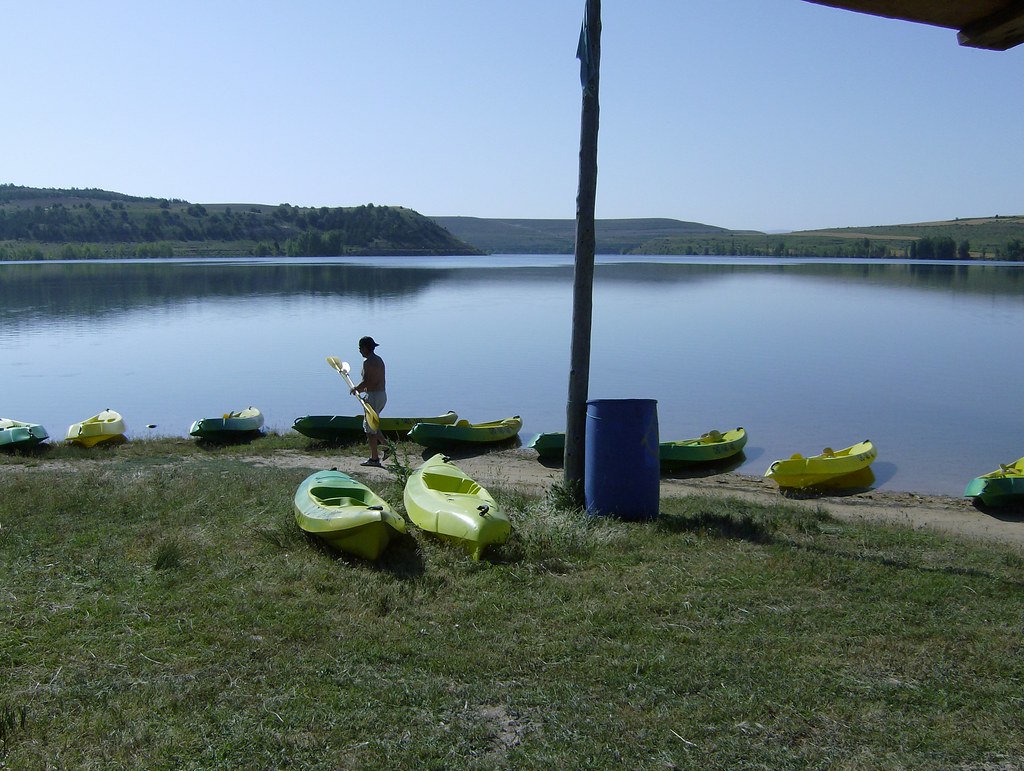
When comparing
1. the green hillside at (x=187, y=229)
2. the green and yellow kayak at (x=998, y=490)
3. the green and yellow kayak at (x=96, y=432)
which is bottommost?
the green and yellow kayak at (x=96, y=432)

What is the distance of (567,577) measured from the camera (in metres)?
6.07

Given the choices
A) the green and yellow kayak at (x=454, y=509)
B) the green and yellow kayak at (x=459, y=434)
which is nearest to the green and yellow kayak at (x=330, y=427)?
the green and yellow kayak at (x=459, y=434)

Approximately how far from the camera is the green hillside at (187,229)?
115938mm

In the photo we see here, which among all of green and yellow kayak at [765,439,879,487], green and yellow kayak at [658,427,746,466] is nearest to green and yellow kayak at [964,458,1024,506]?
green and yellow kayak at [765,439,879,487]

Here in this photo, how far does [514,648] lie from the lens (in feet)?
15.9

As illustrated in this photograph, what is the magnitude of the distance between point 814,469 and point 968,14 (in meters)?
8.45

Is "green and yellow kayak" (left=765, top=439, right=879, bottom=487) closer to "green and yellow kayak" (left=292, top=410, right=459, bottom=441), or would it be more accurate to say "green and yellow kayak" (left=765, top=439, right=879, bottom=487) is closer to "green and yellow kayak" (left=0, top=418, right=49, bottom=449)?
"green and yellow kayak" (left=292, top=410, right=459, bottom=441)

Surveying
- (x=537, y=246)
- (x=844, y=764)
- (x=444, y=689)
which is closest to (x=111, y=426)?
(x=444, y=689)

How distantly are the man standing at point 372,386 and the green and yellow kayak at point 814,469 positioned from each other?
5369 millimetres

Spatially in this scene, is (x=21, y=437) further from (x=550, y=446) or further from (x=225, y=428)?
(x=550, y=446)

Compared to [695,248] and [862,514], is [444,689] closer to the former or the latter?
[862,514]

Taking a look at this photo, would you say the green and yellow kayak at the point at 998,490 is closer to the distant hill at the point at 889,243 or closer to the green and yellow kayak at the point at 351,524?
the green and yellow kayak at the point at 351,524

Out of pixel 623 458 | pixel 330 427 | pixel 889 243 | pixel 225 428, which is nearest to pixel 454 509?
pixel 623 458

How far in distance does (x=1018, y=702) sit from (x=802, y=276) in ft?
262
